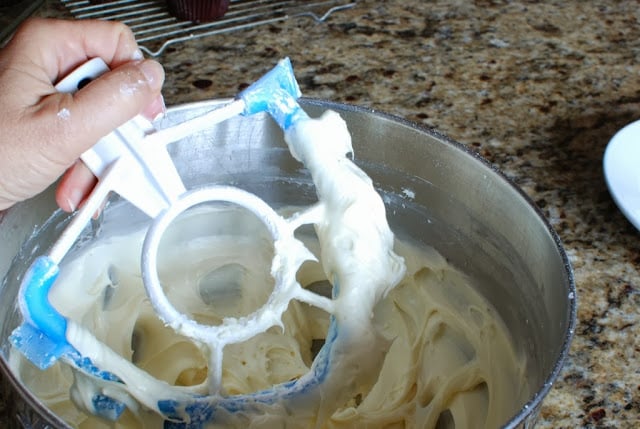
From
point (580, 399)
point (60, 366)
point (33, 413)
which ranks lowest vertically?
point (580, 399)

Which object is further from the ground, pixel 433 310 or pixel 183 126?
pixel 183 126

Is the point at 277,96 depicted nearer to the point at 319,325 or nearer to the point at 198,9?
the point at 319,325

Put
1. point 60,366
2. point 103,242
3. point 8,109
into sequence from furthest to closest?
point 103,242 < point 60,366 < point 8,109

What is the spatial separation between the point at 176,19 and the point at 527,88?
0.52 meters

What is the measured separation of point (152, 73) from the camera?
586 mm

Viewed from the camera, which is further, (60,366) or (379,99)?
(379,99)

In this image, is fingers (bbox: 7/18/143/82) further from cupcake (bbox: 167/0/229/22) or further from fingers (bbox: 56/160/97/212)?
cupcake (bbox: 167/0/229/22)

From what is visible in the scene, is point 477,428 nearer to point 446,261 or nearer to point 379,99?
point 446,261

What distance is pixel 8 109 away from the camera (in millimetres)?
564

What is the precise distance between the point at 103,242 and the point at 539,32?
0.77 meters

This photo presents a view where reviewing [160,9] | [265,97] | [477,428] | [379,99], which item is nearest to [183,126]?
[265,97]

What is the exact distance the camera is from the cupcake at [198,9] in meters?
1.17

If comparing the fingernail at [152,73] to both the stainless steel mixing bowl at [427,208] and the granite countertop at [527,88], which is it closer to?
the stainless steel mixing bowl at [427,208]

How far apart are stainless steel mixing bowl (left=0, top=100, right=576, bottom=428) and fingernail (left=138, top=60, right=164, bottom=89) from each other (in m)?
0.10
